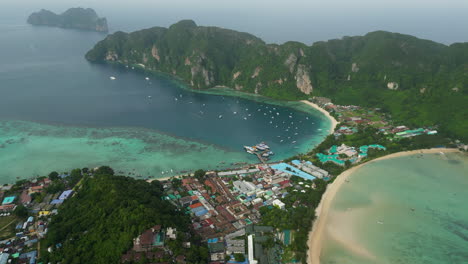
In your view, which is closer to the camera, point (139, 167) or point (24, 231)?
point (24, 231)

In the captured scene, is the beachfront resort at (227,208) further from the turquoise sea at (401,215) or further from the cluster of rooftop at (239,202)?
the turquoise sea at (401,215)

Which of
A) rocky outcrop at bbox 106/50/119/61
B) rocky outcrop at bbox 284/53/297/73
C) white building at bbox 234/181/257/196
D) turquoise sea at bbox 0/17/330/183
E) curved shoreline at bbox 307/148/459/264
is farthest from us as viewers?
rocky outcrop at bbox 106/50/119/61

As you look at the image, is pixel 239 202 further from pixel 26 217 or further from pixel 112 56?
pixel 112 56

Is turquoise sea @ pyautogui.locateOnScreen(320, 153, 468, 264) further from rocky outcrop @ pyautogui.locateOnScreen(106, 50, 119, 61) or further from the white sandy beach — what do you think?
rocky outcrop @ pyautogui.locateOnScreen(106, 50, 119, 61)

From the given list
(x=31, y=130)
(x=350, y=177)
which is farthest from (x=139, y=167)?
(x=350, y=177)

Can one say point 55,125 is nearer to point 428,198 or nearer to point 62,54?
point 428,198

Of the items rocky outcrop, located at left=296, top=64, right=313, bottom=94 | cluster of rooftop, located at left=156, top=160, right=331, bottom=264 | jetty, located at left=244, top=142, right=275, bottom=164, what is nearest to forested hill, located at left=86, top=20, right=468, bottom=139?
rocky outcrop, located at left=296, top=64, right=313, bottom=94

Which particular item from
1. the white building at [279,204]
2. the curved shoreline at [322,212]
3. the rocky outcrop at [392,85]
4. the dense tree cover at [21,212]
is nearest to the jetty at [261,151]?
the curved shoreline at [322,212]
